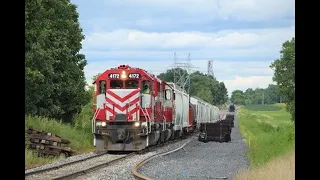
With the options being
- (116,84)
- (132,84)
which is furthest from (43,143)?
(132,84)

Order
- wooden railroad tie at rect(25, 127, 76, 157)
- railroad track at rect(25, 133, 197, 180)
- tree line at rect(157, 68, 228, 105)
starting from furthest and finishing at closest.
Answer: tree line at rect(157, 68, 228, 105) < wooden railroad tie at rect(25, 127, 76, 157) < railroad track at rect(25, 133, 197, 180)

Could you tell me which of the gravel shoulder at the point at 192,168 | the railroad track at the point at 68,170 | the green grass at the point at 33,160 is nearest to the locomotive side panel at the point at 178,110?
the gravel shoulder at the point at 192,168

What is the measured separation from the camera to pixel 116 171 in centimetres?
1281

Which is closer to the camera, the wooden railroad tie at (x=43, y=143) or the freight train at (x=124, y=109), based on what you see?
the wooden railroad tie at (x=43, y=143)

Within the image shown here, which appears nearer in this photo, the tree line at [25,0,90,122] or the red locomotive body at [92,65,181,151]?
the red locomotive body at [92,65,181,151]

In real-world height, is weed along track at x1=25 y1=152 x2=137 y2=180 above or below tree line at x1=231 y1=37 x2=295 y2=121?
below

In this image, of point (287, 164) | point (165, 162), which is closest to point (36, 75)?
point (165, 162)

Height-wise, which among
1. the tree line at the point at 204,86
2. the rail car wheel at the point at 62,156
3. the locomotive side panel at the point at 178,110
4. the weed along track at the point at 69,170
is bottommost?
the rail car wheel at the point at 62,156

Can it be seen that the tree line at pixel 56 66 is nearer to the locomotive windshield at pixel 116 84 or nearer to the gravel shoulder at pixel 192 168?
the locomotive windshield at pixel 116 84

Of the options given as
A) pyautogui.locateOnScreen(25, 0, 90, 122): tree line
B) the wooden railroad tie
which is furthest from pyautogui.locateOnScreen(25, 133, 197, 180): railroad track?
pyautogui.locateOnScreen(25, 0, 90, 122): tree line

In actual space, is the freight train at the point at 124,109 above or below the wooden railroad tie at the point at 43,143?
above

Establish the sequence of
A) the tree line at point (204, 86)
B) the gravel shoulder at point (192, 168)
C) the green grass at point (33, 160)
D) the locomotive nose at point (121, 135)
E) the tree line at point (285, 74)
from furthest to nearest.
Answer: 1. the tree line at point (204, 86)
2. the tree line at point (285, 74)
3. the locomotive nose at point (121, 135)
4. the green grass at point (33, 160)
5. the gravel shoulder at point (192, 168)

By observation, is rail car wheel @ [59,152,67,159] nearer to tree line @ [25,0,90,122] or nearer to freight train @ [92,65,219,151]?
freight train @ [92,65,219,151]

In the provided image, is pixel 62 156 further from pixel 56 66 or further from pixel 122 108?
pixel 56 66
